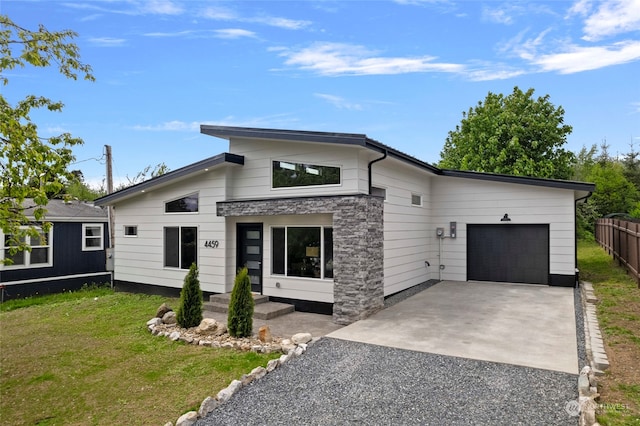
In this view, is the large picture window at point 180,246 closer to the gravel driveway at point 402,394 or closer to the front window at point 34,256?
the front window at point 34,256

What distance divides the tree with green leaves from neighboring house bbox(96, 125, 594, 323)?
14.3 ft

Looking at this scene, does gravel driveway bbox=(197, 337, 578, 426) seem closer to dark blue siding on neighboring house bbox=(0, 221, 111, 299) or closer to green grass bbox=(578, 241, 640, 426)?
green grass bbox=(578, 241, 640, 426)

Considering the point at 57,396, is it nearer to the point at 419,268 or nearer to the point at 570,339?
the point at 570,339

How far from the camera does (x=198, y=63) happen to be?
12.6 m

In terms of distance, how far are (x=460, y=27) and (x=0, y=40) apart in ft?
35.0

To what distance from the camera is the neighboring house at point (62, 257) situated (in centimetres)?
1322

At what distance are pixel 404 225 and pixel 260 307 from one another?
4541 mm

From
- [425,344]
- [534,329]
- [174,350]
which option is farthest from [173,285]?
[534,329]

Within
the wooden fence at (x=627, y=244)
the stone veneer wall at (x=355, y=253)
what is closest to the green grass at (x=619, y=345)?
the wooden fence at (x=627, y=244)

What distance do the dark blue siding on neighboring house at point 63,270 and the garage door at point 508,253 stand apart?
14329 millimetres

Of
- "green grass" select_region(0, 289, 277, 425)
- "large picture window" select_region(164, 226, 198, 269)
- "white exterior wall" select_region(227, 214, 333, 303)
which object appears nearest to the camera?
"green grass" select_region(0, 289, 277, 425)

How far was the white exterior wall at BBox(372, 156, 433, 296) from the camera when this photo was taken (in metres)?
9.50

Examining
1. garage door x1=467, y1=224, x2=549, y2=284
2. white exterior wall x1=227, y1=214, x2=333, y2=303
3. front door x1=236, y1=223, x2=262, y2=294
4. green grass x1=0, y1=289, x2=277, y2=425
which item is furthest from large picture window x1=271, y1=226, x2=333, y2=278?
garage door x1=467, y1=224, x2=549, y2=284

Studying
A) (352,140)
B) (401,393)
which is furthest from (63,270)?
(401,393)
